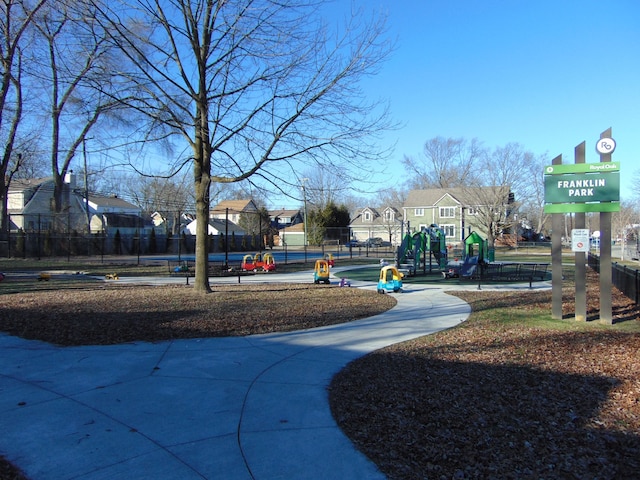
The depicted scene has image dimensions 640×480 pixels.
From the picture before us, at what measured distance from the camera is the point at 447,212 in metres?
62.0

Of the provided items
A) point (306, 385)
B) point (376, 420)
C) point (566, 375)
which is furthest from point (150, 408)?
point (566, 375)

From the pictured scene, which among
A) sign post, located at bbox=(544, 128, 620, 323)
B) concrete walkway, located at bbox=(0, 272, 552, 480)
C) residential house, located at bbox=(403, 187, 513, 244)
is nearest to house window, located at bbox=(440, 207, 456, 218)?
residential house, located at bbox=(403, 187, 513, 244)

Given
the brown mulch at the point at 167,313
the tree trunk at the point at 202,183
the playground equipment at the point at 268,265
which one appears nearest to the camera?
the brown mulch at the point at 167,313

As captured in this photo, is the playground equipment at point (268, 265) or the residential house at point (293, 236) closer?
the playground equipment at point (268, 265)

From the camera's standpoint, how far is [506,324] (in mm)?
9625

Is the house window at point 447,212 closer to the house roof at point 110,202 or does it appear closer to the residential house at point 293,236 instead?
the residential house at point 293,236

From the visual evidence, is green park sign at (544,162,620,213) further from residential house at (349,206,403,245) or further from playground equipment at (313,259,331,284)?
residential house at (349,206,403,245)

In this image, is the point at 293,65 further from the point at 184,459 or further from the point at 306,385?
the point at 184,459

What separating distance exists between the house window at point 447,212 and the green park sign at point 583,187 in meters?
52.3

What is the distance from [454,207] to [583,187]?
52.3 metres

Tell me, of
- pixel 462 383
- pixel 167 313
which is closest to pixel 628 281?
pixel 462 383

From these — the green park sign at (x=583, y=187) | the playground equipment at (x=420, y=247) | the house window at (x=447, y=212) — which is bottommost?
the playground equipment at (x=420, y=247)

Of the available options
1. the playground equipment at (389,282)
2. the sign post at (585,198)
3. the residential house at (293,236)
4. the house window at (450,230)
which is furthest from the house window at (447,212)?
the sign post at (585,198)

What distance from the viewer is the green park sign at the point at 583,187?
990 centimetres
